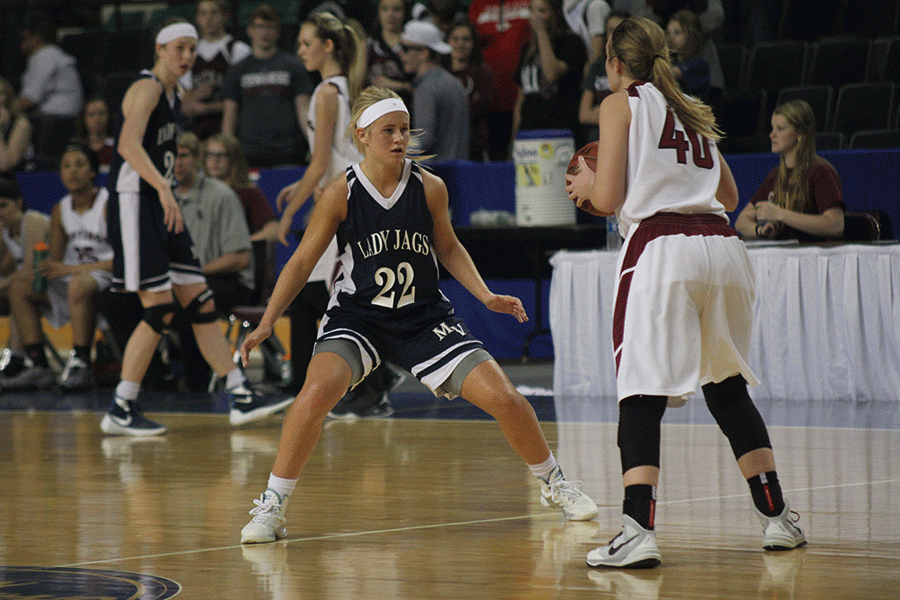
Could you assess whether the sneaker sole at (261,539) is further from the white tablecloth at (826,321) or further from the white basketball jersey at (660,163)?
the white tablecloth at (826,321)

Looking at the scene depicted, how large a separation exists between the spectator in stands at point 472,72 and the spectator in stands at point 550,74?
18.8 inches

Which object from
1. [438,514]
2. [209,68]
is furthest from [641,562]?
[209,68]

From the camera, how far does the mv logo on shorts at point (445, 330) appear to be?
3877 millimetres

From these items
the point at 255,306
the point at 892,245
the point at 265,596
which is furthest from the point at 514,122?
the point at 265,596

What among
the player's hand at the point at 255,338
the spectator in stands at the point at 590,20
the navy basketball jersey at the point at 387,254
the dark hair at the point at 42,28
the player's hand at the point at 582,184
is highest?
the dark hair at the point at 42,28

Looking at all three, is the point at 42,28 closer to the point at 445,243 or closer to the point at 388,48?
the point at 388,48

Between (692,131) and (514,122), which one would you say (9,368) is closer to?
(514,122)

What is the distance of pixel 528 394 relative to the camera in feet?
23.8

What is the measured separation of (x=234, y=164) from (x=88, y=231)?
1107mm

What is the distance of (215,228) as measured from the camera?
8172mm

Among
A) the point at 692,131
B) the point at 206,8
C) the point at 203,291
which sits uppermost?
the point at 206,8

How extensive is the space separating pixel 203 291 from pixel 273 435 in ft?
2.70

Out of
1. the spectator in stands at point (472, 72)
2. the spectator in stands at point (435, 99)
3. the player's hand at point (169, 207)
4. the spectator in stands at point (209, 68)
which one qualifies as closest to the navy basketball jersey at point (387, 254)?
the player's hand at point (169, 207)

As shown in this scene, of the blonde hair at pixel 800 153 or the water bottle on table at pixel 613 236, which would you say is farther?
the water bottle on table at pixel 613 236
